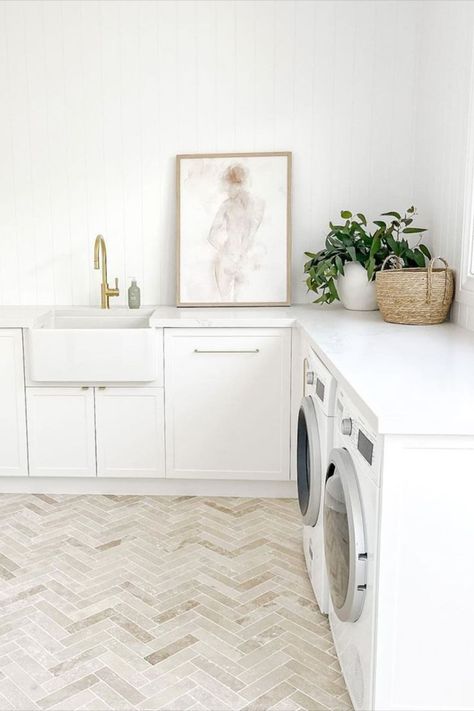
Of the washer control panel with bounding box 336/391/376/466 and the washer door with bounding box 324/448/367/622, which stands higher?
the washer control panel with bounding box 336/391/376/466

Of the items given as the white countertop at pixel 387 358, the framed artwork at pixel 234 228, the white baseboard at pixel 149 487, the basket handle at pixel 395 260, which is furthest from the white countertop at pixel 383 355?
the white baseboard at pixel 149 487

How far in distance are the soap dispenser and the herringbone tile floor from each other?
977 millimetres

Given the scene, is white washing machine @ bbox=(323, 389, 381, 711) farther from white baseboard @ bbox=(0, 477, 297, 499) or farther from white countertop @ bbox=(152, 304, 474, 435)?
white baseboard @ bbox=(0, 477, 297, 499)

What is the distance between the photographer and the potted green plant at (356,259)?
3.12 m

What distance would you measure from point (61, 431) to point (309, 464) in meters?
1.40

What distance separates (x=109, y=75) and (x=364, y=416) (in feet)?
8.79

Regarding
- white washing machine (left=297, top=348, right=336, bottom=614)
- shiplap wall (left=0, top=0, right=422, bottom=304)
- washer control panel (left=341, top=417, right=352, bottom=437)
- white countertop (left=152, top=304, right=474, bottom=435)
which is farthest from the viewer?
shiplap wall (left=0, top=0, right=422, bottom=304)

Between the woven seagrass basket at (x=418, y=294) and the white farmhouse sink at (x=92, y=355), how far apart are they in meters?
1.06

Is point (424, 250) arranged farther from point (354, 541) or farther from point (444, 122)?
point (354, 541)

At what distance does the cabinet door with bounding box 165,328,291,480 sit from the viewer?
311 centimetres

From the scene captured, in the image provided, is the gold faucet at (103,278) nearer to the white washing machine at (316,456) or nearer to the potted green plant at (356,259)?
the potted green plant at (356,259)

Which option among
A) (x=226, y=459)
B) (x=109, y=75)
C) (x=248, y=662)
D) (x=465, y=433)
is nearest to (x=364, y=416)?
(x=465, y=433)

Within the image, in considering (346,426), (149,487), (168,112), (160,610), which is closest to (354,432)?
(346,426)

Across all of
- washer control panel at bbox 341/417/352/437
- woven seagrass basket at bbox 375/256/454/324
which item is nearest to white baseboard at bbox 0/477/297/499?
woven seagrass basket at bbox 375/256/454/324
